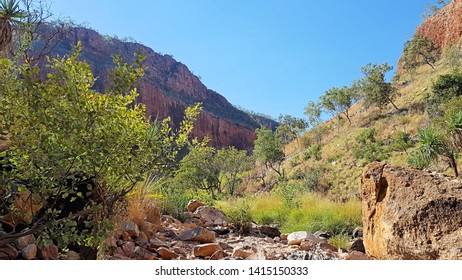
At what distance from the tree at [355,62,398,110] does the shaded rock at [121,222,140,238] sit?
34939 millimetres

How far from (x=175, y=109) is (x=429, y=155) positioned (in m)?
67.8

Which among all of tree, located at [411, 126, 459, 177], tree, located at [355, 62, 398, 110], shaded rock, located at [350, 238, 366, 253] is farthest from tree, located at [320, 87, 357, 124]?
shaded rock, located at [350, 238, 366, 253]

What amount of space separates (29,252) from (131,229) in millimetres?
1704

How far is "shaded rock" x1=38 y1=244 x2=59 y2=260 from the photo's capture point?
11.3ft

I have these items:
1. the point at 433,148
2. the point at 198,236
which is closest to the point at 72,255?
the point at 198,236

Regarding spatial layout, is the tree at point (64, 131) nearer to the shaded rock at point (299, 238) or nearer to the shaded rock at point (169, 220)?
the shaded rock at point (299, 238)

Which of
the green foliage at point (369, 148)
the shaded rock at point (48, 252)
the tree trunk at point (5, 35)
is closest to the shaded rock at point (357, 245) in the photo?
the shaded rock at point (48, 252)

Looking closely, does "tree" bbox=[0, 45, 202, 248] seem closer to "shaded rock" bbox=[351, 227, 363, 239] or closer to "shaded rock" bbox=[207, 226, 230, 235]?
"shaded rock" bbox=[207, 226, 230, 235]

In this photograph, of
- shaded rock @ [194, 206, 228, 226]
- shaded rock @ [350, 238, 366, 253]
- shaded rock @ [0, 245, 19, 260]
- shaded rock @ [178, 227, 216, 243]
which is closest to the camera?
shaded rock @ [0, 245, 19, 260]

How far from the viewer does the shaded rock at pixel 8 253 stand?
321 centimetres

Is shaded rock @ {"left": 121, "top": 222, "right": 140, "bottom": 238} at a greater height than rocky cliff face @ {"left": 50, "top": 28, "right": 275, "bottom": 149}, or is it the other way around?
rocky cliff face @ {"left": 50, "top": 28, "right": 275, "bottom": 149}

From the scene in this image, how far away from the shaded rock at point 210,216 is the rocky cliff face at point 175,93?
67.0m

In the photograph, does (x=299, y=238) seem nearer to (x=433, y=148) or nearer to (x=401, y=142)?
(x=433, y=148)

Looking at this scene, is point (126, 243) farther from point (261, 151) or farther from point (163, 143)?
point (261, 151)
